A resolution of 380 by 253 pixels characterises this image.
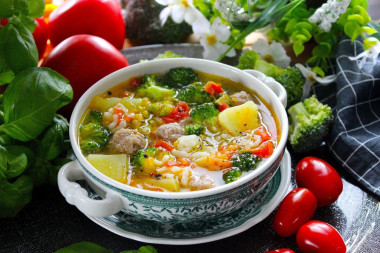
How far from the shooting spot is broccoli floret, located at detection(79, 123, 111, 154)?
228cm

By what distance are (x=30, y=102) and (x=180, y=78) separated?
0.87 m

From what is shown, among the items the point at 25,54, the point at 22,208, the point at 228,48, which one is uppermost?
the point at 25,54

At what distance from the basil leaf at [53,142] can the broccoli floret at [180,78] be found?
0.67 meters

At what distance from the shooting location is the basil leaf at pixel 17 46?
2.21m

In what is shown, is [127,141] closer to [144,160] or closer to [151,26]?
[144,160]

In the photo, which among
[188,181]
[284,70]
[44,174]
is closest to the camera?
[188,181]

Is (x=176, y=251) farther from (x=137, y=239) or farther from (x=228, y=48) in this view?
(x=228, y=48)

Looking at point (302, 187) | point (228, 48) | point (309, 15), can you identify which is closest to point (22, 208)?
point (302, 187)

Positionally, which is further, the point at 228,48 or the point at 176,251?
the point at 228,48

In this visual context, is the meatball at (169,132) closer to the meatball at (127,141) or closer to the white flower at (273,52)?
the meatball at (127,141)

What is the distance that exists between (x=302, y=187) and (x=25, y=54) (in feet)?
4.95

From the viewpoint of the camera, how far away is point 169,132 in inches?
92.4

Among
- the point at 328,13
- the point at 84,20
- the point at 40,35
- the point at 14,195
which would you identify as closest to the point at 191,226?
the point at 14,195

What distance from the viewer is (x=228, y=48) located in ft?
10.6
